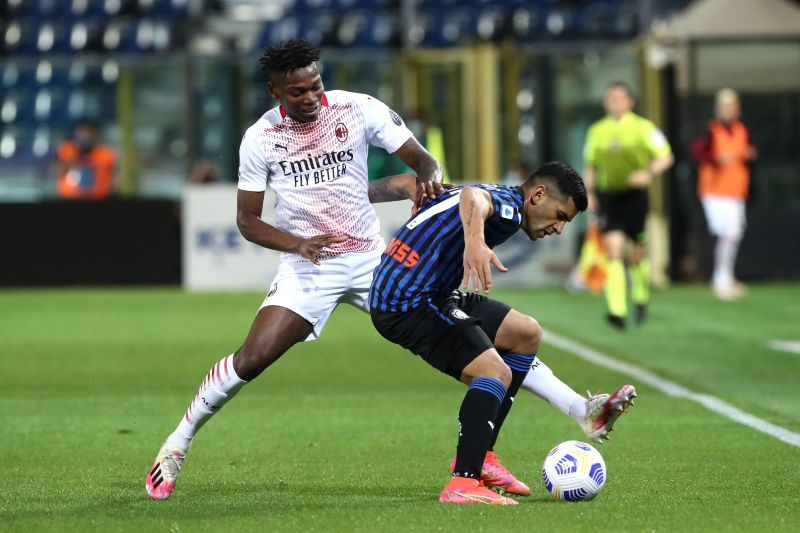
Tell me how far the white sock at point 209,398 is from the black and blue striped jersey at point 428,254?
28.9 inches

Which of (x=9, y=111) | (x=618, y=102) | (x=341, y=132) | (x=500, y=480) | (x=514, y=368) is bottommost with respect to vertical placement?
(x=9, y=111)

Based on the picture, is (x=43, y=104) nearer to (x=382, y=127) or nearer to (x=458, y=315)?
(x=382, y=127)

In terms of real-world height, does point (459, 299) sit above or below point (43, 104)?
above

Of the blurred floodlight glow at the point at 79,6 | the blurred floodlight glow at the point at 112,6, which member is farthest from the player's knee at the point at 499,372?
the blurred floodlight glow at the point at 79,6

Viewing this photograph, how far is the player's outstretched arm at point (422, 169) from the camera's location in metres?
6.54

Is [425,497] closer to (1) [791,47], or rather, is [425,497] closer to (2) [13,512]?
(2) [13,512]

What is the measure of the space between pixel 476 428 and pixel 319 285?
1.18m

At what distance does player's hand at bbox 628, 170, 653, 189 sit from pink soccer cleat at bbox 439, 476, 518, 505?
31.3ft

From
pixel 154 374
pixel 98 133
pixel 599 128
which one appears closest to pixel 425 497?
pixel 154 374

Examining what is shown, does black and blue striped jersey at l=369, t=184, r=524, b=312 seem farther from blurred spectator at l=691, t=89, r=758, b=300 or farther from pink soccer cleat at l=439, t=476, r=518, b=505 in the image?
blurred spectator at l=691, t=89, r=758, b=300

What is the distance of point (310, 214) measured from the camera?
7082 mm

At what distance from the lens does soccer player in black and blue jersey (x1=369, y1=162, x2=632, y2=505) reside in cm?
612

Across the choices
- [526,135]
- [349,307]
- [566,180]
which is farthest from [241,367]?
[526,135]

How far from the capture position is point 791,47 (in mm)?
22703
